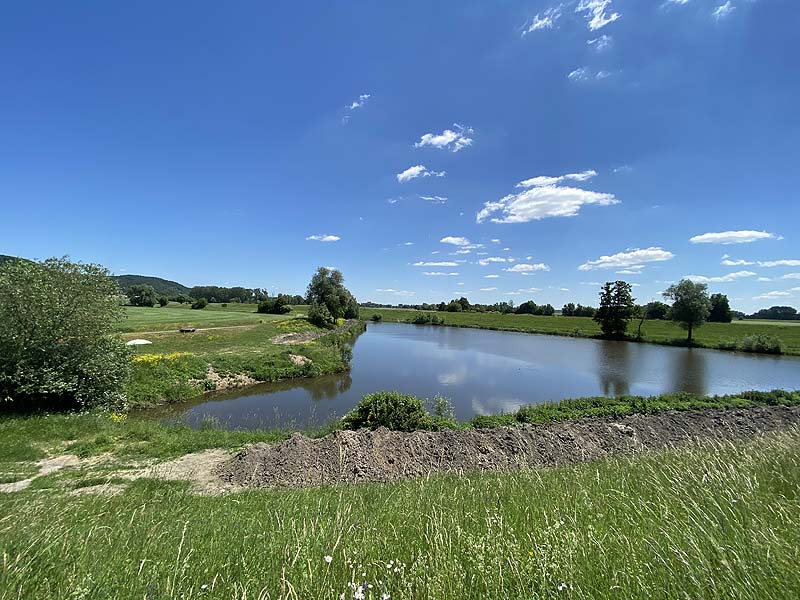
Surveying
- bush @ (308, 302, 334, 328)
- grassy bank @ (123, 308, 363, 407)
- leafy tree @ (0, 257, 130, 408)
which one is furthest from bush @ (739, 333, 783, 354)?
leafy tree @ (0, 257, 130, 408)

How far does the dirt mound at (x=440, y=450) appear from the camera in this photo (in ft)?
28.4

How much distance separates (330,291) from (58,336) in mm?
59894

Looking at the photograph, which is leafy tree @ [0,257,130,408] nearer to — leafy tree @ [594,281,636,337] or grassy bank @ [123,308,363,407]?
grassy bank @ [123,308,363,407]

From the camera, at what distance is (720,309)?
80875mm

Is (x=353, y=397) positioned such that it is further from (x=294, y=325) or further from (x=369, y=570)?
(x=294, y=325)

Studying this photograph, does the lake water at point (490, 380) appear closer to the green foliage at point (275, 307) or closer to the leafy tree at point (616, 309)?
the leafy tree at point (616, 309)

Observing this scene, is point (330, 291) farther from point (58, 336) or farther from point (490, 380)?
point (58, 336)

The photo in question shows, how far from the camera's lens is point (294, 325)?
52.7 m

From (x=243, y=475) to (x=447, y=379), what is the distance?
20353 mm

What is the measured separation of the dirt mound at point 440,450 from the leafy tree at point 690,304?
49.8 meters

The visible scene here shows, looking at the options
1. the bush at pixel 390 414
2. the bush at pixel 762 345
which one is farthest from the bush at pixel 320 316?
the bush at pixel 762 345

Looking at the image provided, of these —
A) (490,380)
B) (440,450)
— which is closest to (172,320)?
(490,380)

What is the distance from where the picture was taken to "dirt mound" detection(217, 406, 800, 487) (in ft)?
28.4

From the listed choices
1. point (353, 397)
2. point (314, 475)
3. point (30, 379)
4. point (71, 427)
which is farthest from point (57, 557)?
point (353, 397)
